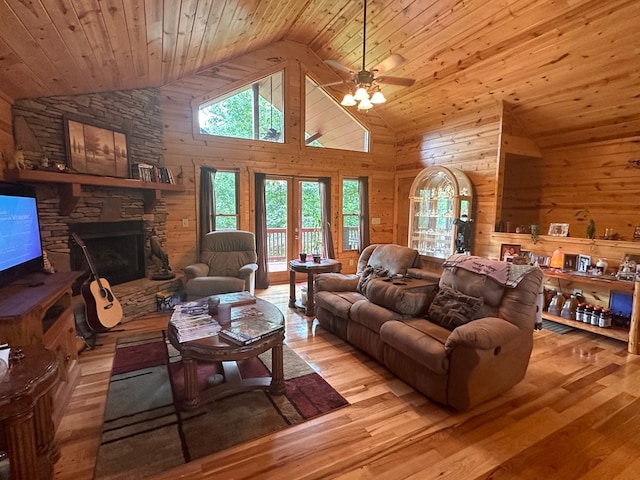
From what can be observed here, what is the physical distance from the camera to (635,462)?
6.09 feet

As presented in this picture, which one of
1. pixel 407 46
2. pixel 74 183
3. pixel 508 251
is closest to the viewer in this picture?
A: pixel 74 183

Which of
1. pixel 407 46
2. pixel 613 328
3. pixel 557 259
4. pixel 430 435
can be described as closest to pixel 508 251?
pixel 557 259

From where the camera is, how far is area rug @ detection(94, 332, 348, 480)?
186 cm

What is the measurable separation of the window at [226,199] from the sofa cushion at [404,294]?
3.17 metres

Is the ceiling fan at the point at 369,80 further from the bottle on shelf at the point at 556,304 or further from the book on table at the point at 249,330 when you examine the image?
the bottle on shelf at the point at 556,304

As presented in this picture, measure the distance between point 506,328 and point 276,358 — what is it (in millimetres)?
1652

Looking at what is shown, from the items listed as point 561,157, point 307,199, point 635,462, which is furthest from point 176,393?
point 561,157

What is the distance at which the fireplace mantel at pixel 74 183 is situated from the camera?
10.3 ft

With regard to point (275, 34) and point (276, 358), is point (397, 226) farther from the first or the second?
point (276, 358)

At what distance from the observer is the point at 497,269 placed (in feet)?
8.63

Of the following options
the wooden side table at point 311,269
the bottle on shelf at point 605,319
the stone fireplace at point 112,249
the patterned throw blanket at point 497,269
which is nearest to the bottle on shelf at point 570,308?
the bottle on shelf at point 605,319

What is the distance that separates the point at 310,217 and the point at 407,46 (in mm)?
3134

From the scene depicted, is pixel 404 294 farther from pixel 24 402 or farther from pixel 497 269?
pixel 24 402

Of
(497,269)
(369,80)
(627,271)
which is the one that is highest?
(369,80)
